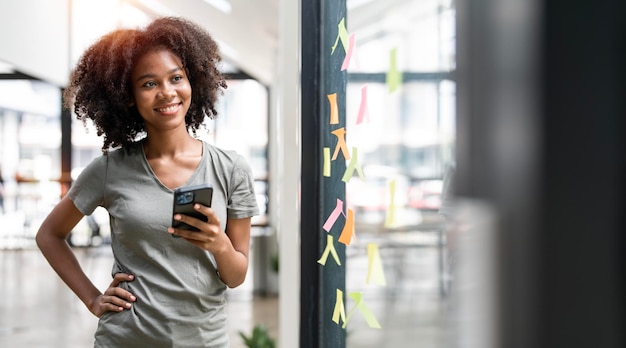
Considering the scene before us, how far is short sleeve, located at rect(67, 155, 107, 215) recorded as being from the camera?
1.50 metres

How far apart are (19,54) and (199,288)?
14.1 ft

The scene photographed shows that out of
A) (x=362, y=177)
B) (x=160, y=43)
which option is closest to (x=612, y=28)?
(x=362, y=177)

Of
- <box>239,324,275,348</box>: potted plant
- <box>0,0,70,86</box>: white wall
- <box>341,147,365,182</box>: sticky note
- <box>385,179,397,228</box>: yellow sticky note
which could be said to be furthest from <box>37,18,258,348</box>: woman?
<box>0,0,70,86</box>: white wall

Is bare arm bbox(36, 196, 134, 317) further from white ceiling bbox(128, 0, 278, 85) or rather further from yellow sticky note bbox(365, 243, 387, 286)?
white ceiling bbox(128, 0, 278, 85)

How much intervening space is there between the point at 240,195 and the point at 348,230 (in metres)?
0.27

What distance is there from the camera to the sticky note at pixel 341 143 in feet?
4.50

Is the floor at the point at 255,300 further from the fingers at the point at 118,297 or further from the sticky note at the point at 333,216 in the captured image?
the fingers at the point at 118,297

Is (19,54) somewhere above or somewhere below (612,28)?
above

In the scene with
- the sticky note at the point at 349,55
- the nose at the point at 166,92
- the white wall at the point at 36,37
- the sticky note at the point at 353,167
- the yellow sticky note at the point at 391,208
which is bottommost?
the yellow sticky note at the point at 391,208

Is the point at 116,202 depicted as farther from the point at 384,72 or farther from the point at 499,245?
the point at 499,245

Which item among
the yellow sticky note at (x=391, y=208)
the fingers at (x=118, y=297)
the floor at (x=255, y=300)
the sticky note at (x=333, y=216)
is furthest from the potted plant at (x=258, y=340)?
the yellow sticky note at (x=391, y=208)

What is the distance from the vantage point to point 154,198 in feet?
4.82

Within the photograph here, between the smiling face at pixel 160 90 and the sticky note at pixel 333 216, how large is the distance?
344 mm

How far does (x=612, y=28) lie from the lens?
0.88ft
